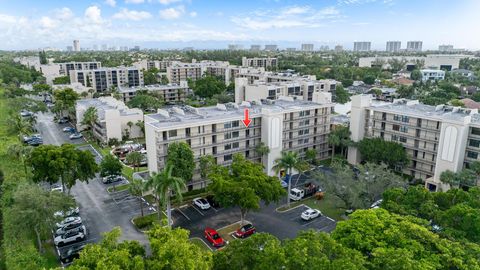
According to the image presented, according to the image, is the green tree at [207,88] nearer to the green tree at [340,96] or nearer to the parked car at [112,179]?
the green tree at [340,96]

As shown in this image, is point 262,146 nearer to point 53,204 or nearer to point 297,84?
point 53,204

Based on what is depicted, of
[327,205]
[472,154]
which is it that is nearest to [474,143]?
[472,154]

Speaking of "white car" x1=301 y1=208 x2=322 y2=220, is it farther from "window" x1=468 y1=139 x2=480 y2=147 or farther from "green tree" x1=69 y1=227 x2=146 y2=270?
"green tree" x1=69 y1=227 x2=146 y2=270

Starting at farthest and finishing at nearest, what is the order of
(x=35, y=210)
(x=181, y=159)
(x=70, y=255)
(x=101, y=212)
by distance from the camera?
(x=101, y=212) < (x=181, y=159) < (x=70, y=255) < (x=35, y=210)

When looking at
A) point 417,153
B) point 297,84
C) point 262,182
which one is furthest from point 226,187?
point 297,84

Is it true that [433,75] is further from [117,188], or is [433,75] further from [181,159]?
[117,188]

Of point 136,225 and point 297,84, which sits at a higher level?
point 297,84

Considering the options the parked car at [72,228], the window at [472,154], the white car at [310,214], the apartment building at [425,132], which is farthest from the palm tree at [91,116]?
the window at [472,154]

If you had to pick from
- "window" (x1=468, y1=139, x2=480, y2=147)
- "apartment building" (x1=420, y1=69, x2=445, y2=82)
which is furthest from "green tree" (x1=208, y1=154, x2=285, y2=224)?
"apartment building" (x1=420, y1=69, x2=445, y2=82)
